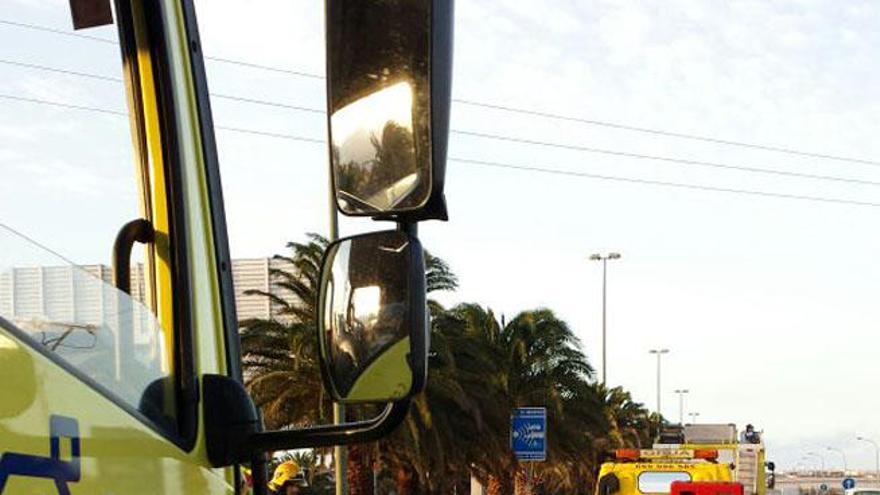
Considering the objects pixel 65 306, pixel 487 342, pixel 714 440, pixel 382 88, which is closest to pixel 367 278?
pixel 382 88

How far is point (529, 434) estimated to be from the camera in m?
25.3

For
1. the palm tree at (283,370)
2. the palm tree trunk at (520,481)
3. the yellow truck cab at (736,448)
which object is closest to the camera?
the yellow truck cab at (736,448)

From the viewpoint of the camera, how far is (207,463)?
2.28 metres

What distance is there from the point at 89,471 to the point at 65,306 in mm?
302

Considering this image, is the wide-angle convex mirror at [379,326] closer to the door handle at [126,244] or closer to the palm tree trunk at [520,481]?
the door handle at [126,244]

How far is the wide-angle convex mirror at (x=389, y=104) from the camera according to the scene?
6.82 feet


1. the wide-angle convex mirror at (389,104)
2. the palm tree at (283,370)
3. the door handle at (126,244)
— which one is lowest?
the palm tree at (283,370)

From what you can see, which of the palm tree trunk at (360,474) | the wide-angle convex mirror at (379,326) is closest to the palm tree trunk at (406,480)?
the palm tree trunk at (360,474)

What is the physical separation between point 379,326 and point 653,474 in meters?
16.8

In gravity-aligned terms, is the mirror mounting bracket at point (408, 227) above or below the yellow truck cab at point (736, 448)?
above

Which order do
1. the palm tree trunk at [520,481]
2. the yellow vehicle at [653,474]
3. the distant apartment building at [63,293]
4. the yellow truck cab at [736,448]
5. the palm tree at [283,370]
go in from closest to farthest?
the distant apartment building at [63,293] < the yellow vehicle at [653,474] < the yellow truck cab at [736,448] < the palm tree at [283,370] < the palm tree trunk at [520,481]

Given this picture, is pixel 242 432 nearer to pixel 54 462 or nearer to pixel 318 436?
pixel 318 436

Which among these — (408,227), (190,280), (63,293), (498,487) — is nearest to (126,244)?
(190,280)

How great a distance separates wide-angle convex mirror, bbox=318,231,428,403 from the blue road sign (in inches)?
915
